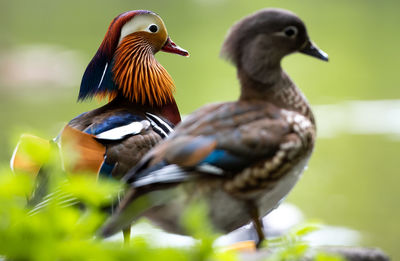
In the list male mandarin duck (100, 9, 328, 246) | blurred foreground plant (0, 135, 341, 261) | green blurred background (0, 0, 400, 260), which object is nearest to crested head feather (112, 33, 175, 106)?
male mandarin duck (100, 9, 328, 246)

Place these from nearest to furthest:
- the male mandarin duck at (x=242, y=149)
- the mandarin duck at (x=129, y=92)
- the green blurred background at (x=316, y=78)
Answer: the male mandarin duck at (x=242, y=149), the mandarin duck at (x=129, y=92), the green blurred background at (x=316, y=78)

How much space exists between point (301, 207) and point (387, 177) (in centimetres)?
58

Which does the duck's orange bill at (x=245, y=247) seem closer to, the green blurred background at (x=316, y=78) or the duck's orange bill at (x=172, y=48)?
the duck's orange bill at (x=172, y=48)

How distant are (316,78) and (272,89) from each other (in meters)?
4.97

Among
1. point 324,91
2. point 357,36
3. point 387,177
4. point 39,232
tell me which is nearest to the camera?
point 39,232

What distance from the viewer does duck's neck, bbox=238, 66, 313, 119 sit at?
54 centimetres

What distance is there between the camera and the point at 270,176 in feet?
1.65

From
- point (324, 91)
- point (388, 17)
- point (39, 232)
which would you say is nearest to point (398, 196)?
point (324, 91)

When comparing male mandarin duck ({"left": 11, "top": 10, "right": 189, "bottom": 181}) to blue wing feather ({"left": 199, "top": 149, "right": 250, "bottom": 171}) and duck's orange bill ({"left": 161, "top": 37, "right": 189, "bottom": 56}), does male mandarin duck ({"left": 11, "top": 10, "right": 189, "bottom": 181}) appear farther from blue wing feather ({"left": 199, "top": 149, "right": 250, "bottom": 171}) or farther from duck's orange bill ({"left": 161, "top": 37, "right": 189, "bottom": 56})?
blue wing feather ({"left": 199, "top": 149, "right": 250, "bottom": 171})

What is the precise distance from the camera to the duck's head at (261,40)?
20.9 inches

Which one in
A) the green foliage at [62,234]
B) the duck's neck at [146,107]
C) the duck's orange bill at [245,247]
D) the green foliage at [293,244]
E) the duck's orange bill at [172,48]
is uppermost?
the duck's orange bill at [172,48]

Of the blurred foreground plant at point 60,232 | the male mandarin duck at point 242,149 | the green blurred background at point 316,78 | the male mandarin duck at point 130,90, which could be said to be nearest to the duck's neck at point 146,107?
the male mandarin duck at point 130,90

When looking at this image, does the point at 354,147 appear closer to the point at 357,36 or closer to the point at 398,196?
the point at 398,196

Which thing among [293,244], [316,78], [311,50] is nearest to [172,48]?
[311,50]
